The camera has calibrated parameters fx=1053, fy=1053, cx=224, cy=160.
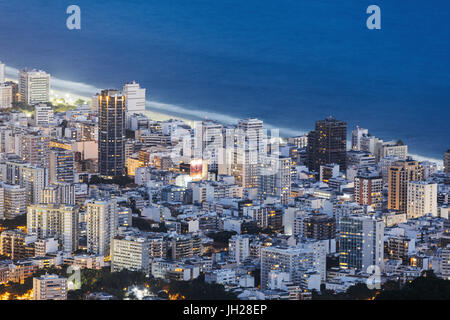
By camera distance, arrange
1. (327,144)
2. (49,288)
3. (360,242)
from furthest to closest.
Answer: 1. (327,144)
2. (360,242)
3. (49,288)

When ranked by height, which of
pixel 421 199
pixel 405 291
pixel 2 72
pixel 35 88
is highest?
pixel 2 72

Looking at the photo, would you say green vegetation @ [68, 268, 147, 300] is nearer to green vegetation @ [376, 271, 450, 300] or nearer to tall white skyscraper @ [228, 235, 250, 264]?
tall white skyscraper @ [228, 235, 250, 264]

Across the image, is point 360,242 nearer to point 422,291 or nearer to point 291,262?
point 291,262

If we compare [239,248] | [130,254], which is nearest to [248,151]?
[239,248]

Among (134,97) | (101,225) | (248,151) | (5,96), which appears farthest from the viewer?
(5,96)

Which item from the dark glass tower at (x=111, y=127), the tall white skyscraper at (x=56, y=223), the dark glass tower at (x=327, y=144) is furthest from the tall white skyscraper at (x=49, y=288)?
the dark glass tower at (x=327, y=144)

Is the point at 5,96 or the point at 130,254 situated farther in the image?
the point at 5,96
